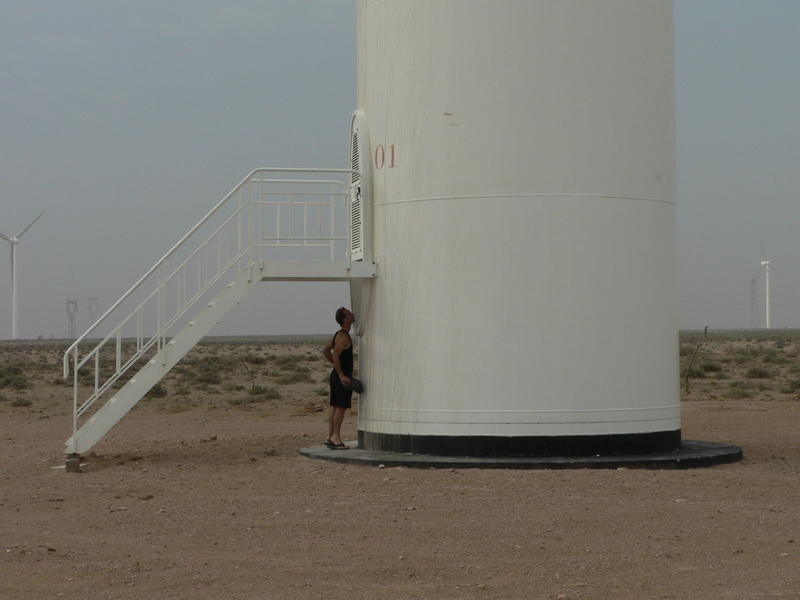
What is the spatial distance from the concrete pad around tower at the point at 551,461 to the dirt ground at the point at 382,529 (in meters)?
0.20

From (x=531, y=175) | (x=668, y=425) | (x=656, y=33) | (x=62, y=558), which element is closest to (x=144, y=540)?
(x=62, y=558)

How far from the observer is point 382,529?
8.66 metres

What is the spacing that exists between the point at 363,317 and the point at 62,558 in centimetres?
623

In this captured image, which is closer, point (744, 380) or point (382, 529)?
point (382, 529)

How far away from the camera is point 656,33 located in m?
12.7

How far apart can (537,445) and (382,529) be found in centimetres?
365

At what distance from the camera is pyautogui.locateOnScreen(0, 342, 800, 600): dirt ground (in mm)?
6988

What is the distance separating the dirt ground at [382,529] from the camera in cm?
699

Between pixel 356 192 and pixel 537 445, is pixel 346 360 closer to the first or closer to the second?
pixel 356 192

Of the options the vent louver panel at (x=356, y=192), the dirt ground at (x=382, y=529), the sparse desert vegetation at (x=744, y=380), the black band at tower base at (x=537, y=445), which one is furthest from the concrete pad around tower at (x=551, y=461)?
the sparse desert vegetation at (x=744, y=380)

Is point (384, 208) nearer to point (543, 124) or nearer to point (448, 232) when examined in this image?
point (448, 232)

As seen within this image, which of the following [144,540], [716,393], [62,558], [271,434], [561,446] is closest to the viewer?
[62,558]

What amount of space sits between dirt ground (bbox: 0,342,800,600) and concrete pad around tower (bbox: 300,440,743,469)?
199 mm

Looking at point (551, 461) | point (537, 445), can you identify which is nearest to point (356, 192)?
point (537, 445)
